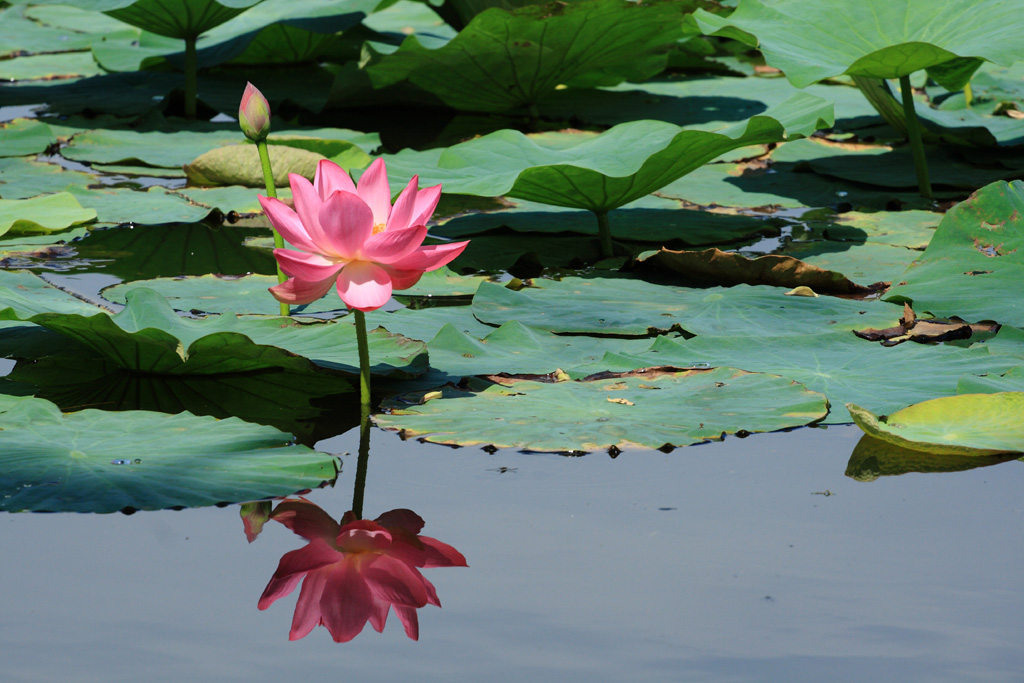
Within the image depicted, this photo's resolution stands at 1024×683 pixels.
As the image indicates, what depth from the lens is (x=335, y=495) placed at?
112 centimetres

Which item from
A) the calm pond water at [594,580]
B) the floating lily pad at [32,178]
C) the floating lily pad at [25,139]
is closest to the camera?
the calm pond water at [594,580]

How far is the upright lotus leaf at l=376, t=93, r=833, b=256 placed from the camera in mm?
2070

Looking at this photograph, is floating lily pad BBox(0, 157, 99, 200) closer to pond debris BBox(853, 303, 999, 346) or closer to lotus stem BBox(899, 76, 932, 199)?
pond debris BBox(853, 303, 999, 346)

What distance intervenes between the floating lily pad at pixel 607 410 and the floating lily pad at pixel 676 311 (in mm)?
236

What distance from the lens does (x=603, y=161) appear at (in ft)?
7.20

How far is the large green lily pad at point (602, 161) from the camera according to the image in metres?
2.07

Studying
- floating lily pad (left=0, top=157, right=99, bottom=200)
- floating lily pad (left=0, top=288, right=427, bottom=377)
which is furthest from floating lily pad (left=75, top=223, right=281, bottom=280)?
floating lily pad (left=0, top=288, right=427, bottom=377)

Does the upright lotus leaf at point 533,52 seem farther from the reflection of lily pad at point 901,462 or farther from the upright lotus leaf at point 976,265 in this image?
the reflection of lily pad at point 901,462

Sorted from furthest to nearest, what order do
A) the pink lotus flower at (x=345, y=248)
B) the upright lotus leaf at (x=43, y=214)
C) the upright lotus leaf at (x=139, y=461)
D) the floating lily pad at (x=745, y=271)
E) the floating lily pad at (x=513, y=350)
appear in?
the upright lotus leaf at (x=43, y=214), the floating lily pad at (x=745, y=271), the floating lily pad at (x=513, y=350), the pink lotus flower at (x=345, y=248), the upright lotus leaf at (x=139, y=461)

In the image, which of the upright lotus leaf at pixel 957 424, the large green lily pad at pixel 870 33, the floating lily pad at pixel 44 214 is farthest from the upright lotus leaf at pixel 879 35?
the floating lily pad at pixel 44 214

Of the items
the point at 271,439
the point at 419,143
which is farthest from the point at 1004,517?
the point at 419,143

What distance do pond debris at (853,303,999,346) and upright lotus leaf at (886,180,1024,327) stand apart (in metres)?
0.03

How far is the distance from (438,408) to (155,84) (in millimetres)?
3350

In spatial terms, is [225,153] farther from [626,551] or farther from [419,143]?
[626,551]
